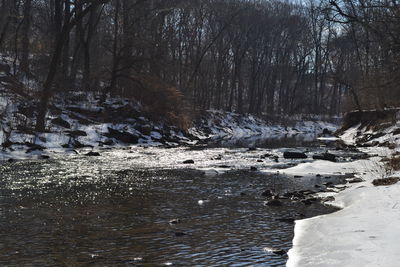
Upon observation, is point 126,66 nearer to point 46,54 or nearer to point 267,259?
point 46,54

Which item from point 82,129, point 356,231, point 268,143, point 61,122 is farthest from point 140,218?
point 268,143

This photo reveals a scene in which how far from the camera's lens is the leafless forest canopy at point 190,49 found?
79.0ft

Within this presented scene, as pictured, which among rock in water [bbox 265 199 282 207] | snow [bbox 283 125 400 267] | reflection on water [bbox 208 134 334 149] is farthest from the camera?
reflection on water [bbox 208 134 334 149]

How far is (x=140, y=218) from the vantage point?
856 centimetres

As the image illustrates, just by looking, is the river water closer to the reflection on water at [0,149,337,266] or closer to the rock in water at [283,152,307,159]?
the reflection on water at [0,149,337,266]

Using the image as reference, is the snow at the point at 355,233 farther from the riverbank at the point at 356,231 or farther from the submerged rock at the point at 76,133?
the submerged rock at the point at 76,133

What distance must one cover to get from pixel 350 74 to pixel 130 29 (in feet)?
124

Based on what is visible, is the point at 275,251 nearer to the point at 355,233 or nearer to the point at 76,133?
the point at 355,233

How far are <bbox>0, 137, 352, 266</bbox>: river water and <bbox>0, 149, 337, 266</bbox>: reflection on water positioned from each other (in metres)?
0.01

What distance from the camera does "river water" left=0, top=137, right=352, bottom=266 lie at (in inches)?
246

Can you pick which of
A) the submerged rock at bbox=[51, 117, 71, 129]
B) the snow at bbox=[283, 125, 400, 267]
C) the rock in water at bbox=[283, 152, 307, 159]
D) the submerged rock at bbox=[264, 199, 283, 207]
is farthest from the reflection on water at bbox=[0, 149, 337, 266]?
the submerged rock at bbox=[51, 117, 71, 129]

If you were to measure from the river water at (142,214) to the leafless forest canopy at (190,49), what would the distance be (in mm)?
9059

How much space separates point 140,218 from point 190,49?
4230cm

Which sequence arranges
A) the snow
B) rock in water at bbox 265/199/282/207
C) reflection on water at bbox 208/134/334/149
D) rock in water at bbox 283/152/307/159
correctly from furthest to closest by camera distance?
reflection on water at bbox 208/134/334/149 < rock in water at bbox 283/152/307/159 < rock in water at bbox 265/199/282/207 < the snow
